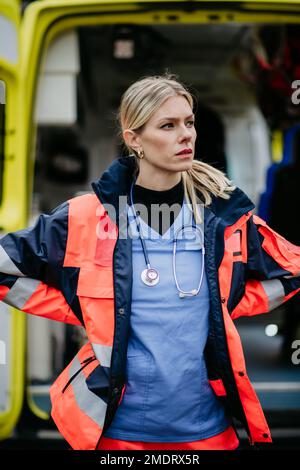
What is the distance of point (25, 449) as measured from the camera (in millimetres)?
3301

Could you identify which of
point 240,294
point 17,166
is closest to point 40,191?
point 17,166

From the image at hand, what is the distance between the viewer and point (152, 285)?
196cm

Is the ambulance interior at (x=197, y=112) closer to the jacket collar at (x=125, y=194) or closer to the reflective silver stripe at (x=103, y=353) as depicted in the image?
the jacket collar at (x=125, y=194)

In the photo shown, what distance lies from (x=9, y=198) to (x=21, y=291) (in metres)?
1.27

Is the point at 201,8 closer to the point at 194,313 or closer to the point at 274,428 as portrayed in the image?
the point at 194,313

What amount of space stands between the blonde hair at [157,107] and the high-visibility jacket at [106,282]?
4 cm

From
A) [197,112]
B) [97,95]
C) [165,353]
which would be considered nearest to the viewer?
[165,353]

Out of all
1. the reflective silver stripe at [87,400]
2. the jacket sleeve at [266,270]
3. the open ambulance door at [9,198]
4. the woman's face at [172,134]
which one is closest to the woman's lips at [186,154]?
the woman's face at [172,134]

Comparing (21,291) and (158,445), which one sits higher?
(21,291)

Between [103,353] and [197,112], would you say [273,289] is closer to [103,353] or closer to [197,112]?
[103,353]

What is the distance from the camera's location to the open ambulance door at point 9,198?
3.11m

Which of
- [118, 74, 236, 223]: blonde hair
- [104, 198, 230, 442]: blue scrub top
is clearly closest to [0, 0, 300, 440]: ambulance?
[118, 74, 236, 223]: blonde hair

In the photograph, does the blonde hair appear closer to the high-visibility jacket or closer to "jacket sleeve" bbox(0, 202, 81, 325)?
the high-visibility jacket

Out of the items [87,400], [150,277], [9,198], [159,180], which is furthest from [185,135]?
[9,198]
